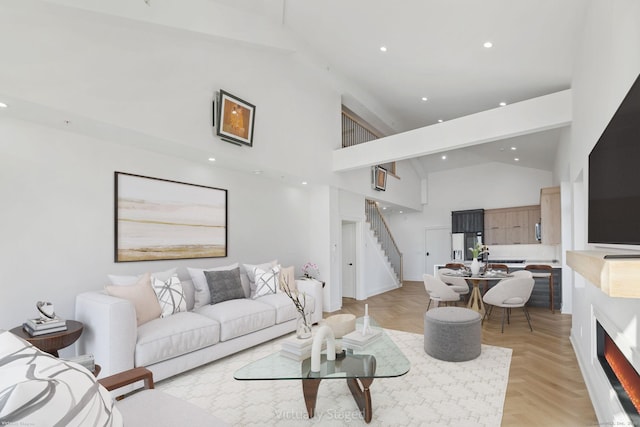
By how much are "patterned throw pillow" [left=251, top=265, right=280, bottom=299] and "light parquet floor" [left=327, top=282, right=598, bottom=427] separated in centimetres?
189

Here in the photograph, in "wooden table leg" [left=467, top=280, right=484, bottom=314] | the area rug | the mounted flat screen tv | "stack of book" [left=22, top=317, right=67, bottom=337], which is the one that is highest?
the mounted flat screen tv

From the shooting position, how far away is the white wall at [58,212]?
122 inches

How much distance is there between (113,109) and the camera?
325 centimetres

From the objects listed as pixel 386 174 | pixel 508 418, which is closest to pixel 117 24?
pixel 508 418

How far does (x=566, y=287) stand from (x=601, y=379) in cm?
441

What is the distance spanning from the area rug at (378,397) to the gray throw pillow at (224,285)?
0.81m

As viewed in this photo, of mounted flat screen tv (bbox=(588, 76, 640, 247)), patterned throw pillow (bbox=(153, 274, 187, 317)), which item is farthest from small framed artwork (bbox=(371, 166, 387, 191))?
mounted flat screen tv (bbox=(588, 76, 640, 247))

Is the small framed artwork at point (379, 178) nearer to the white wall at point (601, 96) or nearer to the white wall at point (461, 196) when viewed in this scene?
the white wall at point (461, 196)

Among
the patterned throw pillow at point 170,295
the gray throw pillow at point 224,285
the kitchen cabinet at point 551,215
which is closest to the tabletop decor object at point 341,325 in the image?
the gray throw pillow at point 224,285

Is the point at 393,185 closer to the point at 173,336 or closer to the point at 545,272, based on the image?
the point at 545,272

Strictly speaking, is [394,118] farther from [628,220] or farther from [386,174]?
[628,220]

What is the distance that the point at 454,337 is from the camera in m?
3.74

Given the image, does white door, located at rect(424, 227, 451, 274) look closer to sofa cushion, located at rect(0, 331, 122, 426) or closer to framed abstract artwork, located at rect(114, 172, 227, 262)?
framed abstract artwork, located at rect(114, 172, 227, 262)

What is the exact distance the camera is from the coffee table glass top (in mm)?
2359
